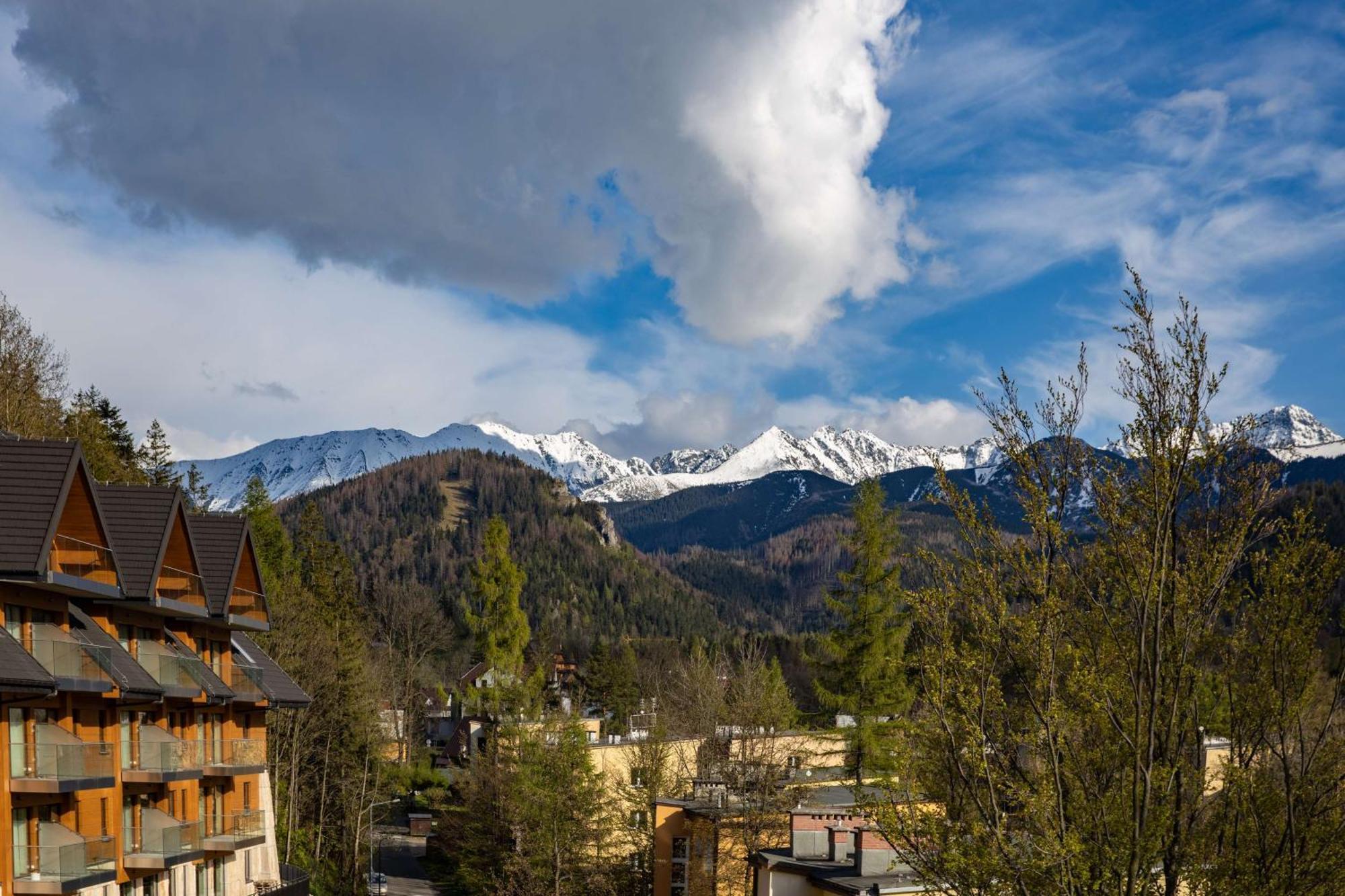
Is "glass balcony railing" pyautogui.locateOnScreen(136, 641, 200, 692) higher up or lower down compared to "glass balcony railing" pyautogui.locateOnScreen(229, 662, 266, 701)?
higher up

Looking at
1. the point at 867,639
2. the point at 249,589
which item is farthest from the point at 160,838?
the point at 867,639

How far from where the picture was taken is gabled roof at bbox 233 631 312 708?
41.7 meters

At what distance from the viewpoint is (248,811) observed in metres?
38.0

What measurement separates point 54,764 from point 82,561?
15.3ft

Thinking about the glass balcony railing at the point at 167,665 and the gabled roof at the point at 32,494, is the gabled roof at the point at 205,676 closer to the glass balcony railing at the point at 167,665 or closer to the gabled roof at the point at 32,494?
the glass balcony railing at the point at 167,665

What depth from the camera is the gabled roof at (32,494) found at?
81.7ft

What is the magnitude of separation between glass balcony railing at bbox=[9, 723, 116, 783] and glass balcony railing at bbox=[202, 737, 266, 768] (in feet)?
28.8

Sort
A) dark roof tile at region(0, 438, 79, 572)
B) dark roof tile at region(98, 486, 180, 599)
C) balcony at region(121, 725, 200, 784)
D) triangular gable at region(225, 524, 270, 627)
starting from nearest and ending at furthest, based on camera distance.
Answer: dark roof tile at region(0, 438, 79, 572)
dark roof tile at region(98, 486, 180, 599)
balcony at region(121, 725, 200, 784)
triangular gable at region(225, 524, 270, 627)

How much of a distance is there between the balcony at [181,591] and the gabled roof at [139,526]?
1.57ft

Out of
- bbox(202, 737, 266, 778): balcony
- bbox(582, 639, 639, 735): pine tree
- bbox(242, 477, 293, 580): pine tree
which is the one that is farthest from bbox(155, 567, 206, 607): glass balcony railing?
bbox(582, 639, 639, 735): pine tree

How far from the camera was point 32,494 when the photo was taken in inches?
1027

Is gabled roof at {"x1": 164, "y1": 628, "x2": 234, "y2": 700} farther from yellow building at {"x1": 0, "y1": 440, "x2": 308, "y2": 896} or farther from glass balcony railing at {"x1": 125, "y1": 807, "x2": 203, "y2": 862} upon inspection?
glass balcony railing at {"x1": 125, "y1": 807, "x2": 203, "y2": 862}

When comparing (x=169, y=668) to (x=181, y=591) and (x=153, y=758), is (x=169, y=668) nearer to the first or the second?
(x=181, y=591)

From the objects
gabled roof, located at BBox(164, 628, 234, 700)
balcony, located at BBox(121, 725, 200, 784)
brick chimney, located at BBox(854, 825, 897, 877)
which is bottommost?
brick chimney, located at BBox(854, 825, 897, 877)
